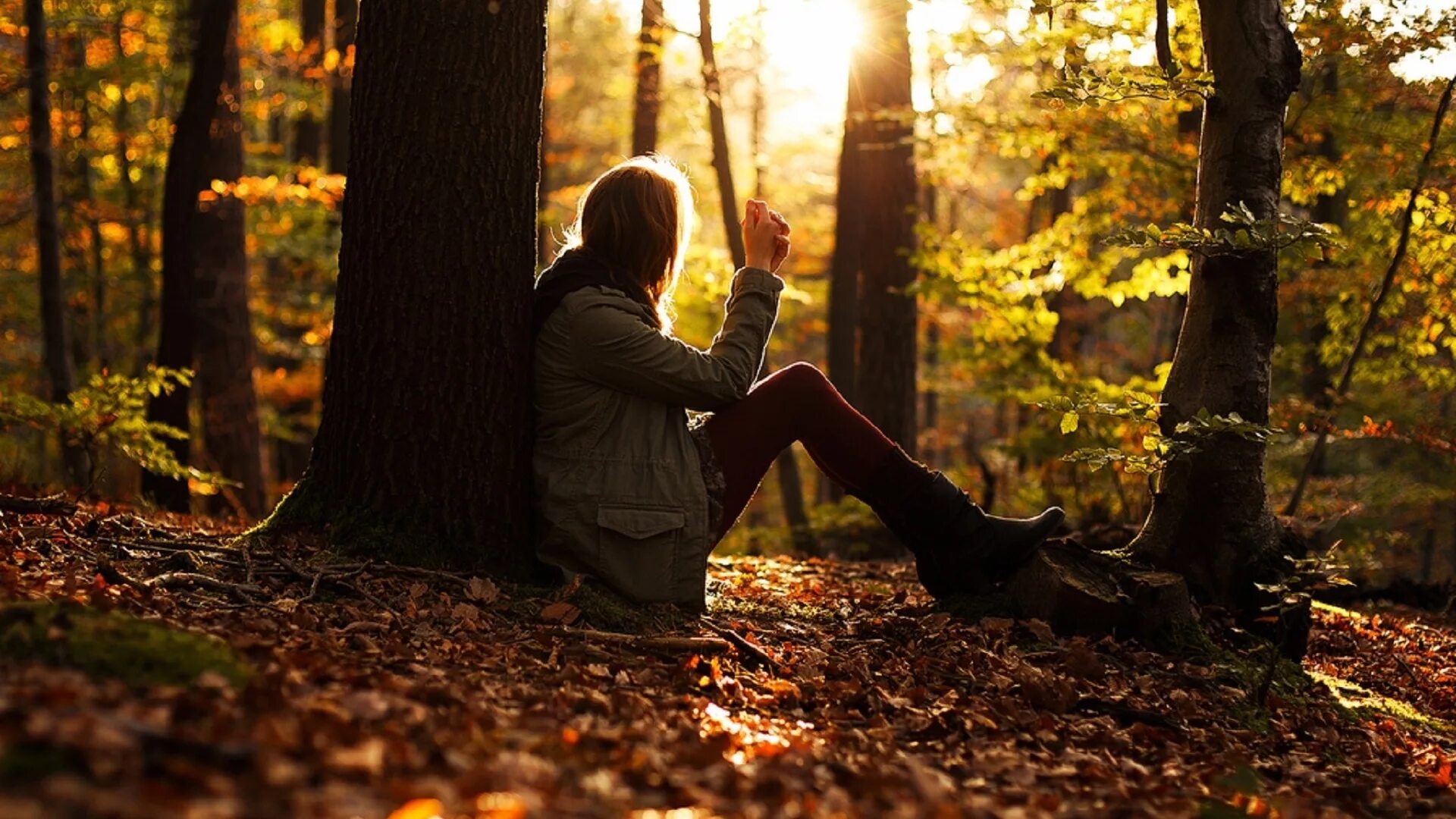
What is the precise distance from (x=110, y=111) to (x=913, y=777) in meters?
13.3

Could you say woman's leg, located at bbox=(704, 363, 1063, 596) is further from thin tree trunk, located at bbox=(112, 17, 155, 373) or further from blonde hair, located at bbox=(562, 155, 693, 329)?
thin tree trunk, located at bbox=(112, 17, 155, 373)

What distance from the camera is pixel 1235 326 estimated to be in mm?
4711

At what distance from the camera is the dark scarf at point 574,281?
429cm

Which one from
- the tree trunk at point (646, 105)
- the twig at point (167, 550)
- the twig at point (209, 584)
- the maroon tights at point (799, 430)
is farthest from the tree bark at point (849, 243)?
the twig at point (209, 584)

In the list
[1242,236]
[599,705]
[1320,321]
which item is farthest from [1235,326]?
[1320,321]

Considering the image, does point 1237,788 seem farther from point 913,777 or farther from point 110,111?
point 110,111

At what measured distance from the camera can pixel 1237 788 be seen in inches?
120

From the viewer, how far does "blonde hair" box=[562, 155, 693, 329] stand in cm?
439

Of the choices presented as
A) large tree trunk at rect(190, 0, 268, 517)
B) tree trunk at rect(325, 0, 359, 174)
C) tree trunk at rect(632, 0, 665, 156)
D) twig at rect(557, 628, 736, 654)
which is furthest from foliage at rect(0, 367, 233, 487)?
tree trunk at rect(325, 0, 359, 174)

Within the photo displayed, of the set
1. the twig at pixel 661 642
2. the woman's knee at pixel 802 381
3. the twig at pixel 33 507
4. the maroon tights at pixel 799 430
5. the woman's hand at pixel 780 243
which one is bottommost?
the twig at pixel 661 642

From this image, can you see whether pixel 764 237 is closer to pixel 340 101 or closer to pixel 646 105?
pixel 646 105

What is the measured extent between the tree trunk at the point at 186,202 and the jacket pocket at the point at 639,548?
5.05 metres

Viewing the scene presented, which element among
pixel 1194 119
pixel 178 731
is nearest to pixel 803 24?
pixel 1194 119

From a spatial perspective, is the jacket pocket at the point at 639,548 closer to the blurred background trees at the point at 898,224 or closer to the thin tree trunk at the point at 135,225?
the blurred background trees at the point at 898,224
